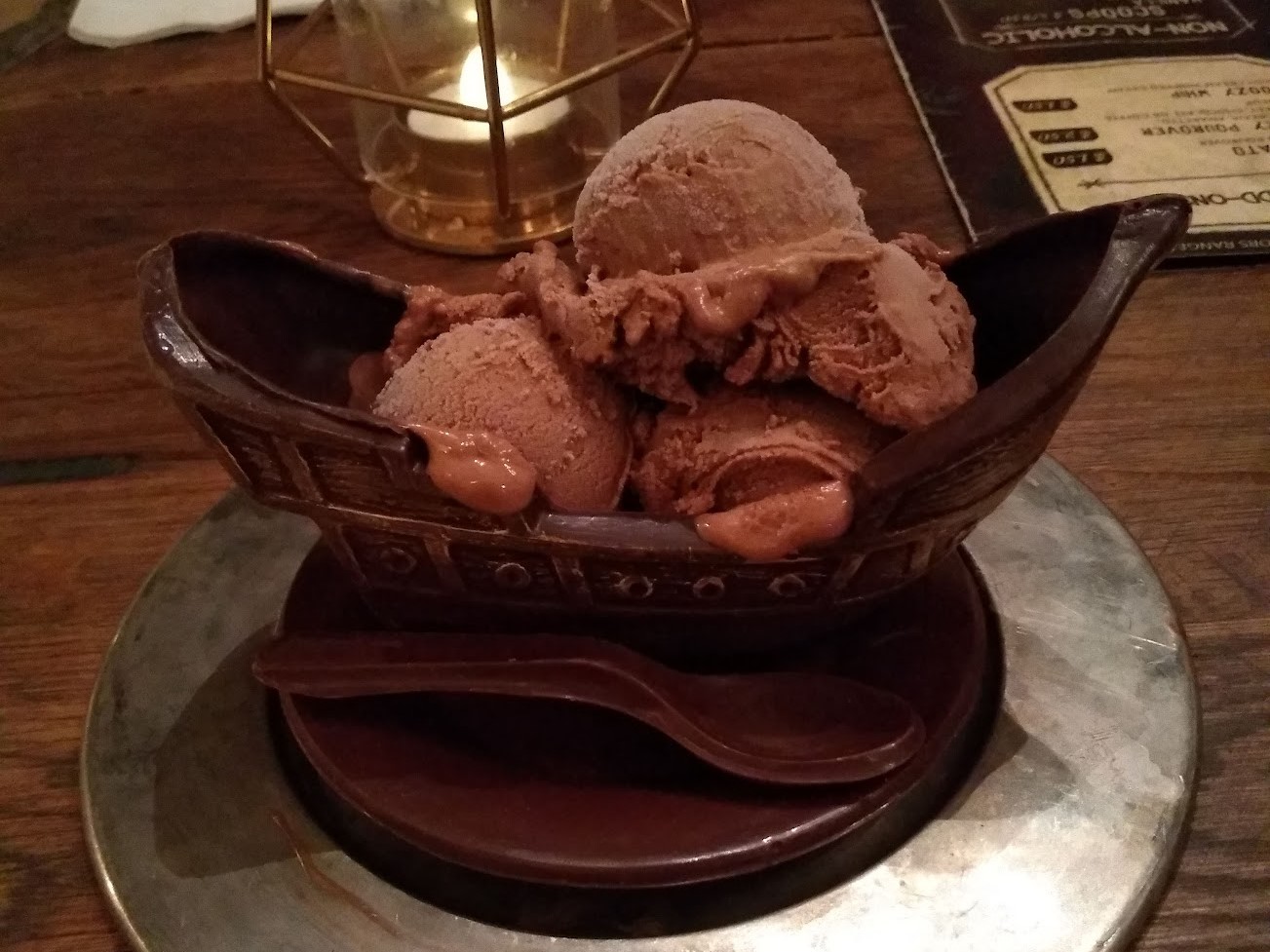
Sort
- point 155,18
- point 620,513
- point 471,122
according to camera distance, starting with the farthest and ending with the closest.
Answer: point 155,18, point 471,122, point 620,513

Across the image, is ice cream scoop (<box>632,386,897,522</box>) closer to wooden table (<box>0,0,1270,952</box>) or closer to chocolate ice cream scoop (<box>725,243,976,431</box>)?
chocolate ice cream scoop (<box>725,243,976,431</box>)

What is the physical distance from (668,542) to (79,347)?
0.62m

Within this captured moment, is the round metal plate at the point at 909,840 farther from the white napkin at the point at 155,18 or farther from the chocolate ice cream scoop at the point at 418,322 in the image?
the white napkin at the point at 155,18

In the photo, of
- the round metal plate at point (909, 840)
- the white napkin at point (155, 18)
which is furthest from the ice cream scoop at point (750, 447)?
the white napkin at point (155, 18)

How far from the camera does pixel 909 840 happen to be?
49 centimetres

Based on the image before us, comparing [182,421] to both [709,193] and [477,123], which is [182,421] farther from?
[709,193]

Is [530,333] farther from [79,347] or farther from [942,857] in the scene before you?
[79,347]

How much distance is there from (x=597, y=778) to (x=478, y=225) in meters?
0.57

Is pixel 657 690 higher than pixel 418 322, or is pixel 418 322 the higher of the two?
pixel 418 322

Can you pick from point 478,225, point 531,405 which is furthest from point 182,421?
point 531,405

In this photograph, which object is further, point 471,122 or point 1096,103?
point 1096,103

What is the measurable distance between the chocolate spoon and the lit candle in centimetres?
55

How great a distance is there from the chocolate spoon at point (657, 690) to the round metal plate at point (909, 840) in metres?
0.06

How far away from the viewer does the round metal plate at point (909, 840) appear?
0.46 meters
